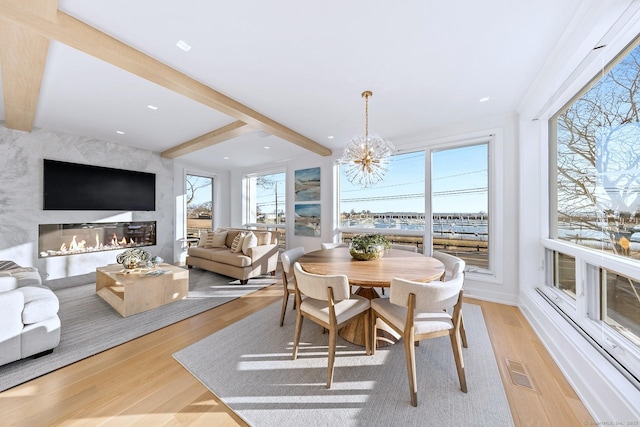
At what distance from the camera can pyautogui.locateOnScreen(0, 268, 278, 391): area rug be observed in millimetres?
1796

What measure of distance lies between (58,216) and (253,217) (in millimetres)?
3753

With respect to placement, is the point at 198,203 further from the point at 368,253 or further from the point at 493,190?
the point at 493,190

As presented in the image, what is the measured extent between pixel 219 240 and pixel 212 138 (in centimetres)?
215

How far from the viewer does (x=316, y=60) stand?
201 centimetres

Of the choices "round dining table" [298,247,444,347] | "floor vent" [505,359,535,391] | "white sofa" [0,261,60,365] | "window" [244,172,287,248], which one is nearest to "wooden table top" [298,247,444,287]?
"round dining table" [298,247,444,347]

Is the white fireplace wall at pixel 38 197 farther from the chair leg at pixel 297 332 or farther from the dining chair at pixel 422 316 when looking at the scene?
the dining chair at pixel 422 316

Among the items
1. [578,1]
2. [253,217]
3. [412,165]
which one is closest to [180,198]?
[253,217]

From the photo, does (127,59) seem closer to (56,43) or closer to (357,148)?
(56,43)

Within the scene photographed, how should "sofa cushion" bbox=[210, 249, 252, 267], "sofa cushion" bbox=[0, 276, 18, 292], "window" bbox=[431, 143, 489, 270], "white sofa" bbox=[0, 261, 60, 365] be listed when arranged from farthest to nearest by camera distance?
1. "sofa cushion" bbox=[210, 249, 252, 267]
2. "window" bbox=[431, 143, 489, 270]
3. "sofa cushion" bbox=[0, 276, 18, 292]
4. "white sofa" bbox=[0, 261, 60, 365]

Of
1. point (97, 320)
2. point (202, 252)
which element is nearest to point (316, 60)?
point (97, 320)

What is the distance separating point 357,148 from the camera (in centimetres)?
262

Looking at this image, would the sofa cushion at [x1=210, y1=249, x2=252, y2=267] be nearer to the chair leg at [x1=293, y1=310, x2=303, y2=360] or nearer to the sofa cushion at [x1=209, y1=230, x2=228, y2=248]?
the sofa cushion at [x1=209, y1=230, x2=228, y2=248]

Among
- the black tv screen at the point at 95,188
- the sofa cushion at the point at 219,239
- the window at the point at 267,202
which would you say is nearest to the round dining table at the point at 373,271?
the sofa cushion at the point at 219,239

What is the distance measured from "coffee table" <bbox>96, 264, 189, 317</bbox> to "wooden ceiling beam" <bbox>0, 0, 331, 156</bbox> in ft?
7.28
